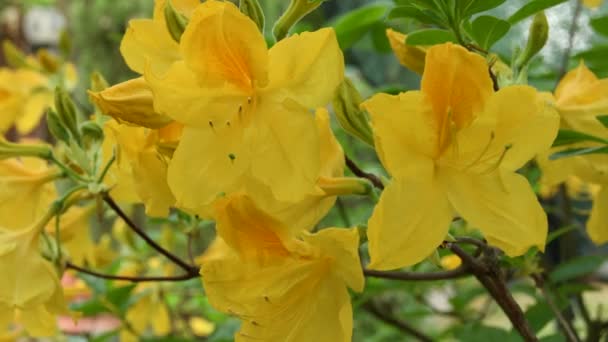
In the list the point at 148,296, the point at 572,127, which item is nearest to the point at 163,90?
the point at 572,127

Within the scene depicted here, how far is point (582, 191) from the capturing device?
1683 mm

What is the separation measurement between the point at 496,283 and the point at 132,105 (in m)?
0.33

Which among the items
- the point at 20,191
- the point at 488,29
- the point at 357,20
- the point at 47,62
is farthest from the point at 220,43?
the point at 47,62

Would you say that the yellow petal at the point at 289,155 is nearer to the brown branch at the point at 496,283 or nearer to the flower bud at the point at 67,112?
the brown branch at the point at 496,283

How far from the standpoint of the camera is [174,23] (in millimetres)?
609

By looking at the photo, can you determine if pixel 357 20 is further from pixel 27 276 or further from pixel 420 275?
pixel 27 276

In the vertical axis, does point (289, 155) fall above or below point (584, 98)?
above

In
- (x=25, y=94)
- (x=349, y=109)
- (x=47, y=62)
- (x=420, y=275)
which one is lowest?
(x=25, y=94)

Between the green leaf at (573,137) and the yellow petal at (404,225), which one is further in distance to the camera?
the green leaf at (573,137)

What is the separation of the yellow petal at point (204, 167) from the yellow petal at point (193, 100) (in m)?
0.01

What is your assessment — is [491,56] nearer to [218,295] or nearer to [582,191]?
[218,295]

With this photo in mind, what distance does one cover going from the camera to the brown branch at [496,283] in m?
0.68

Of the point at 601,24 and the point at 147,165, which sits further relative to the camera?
the point at 601,24

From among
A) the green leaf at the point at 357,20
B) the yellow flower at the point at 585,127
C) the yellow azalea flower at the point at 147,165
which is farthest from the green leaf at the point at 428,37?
the green leaf at the point at 357,20
